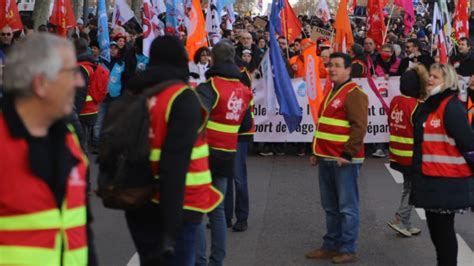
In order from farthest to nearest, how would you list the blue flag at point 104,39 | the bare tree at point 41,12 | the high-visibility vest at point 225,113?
the bare tree at point 41,12 < the blue flag at point 104,39 < the high-visibility vest at point 225,113

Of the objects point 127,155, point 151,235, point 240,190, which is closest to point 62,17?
point 240,190

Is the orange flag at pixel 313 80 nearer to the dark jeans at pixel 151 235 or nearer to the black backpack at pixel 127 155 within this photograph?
the dark jeans at pixel 151 235

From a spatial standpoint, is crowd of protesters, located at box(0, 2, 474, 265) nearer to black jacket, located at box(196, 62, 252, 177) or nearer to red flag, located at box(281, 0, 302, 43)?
black jacket, located at box(196, 62, 252, 177)

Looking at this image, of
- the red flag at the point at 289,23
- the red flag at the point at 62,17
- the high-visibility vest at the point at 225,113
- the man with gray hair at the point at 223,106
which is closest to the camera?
the man with gray hair at the point at 223,106

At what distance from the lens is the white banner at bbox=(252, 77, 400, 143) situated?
13.1m

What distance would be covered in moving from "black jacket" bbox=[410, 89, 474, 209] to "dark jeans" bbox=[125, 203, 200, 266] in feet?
7.08

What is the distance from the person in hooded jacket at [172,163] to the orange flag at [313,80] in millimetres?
8202

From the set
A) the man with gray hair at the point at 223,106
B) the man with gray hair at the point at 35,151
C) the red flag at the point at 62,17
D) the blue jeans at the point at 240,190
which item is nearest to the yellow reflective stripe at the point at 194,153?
the man with gray hair at the point at 35,151

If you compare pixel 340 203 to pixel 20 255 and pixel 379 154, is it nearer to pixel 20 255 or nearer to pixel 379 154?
pixel 20 255

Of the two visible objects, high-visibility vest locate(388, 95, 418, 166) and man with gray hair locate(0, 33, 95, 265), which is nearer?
man with gray hair locate(0, 33, 95, 265)

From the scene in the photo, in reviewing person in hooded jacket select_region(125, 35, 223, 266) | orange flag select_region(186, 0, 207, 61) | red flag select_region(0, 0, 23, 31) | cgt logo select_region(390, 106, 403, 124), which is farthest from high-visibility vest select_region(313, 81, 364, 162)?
red flag select_region(0, 0, 23, 31)

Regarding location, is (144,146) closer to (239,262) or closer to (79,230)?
(79,230)

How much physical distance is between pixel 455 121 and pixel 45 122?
143 inches

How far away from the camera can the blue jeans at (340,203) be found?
6.63 metres
